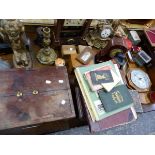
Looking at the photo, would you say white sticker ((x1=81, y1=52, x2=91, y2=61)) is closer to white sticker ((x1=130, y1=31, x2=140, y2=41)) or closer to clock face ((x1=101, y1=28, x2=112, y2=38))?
clock face ((x1=101, y1=28, x2=112, y2=38))

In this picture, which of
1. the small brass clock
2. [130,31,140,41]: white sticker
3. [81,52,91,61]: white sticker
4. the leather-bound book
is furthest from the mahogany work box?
[130,31,140,41]: white sticker

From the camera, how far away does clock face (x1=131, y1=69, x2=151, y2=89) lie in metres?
2.76

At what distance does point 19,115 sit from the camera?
179 cm

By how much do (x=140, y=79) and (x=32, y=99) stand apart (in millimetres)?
1474

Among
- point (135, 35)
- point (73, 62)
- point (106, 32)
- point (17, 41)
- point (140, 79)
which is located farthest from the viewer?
point (135, 35)

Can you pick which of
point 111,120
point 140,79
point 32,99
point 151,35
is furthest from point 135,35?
point 32,99

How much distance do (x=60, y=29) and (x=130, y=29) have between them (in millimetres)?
1042

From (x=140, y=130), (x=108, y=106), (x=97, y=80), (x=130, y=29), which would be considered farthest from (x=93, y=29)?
(x=140, y=130)

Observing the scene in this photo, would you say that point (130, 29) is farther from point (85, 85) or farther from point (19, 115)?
point (19, 115)

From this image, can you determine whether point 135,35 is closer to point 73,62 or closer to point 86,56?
point 86,56

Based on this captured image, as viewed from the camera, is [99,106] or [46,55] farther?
[46,55]

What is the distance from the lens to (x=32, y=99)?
1.87 metres

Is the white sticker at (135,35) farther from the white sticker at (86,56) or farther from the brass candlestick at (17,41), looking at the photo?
the brass candlestick at (17,41)

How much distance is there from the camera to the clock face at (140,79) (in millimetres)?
2756
